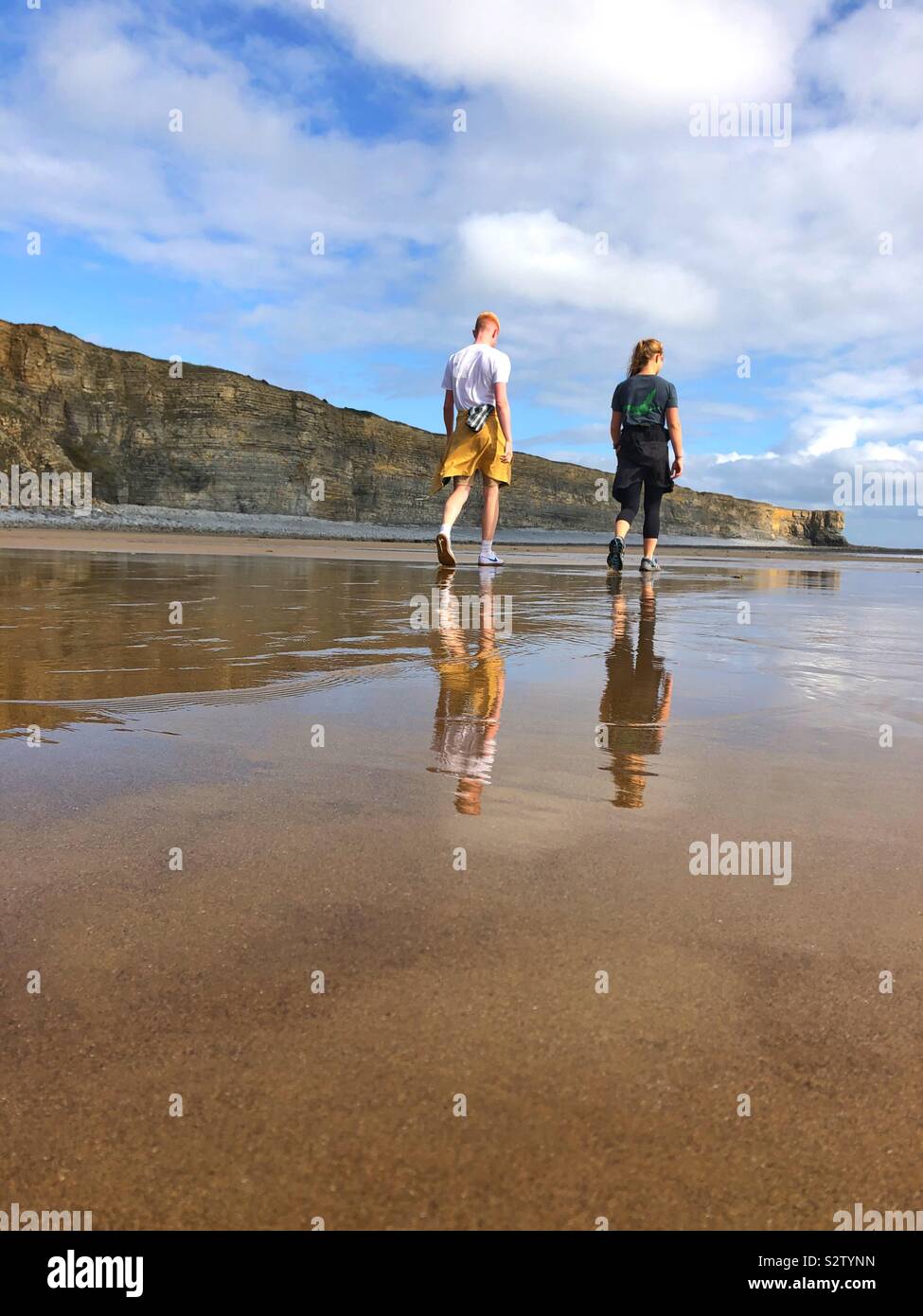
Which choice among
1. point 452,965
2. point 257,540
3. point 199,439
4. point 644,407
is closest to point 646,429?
point 644,407

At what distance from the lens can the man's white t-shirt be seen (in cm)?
759

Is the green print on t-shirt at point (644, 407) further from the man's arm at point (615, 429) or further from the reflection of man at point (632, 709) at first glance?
the reflection of man at point (632, 709)

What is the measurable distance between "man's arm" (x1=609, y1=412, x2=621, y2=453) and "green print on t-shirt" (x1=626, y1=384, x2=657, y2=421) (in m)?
0.18

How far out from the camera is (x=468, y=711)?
7.53 ft

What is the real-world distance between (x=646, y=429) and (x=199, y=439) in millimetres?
33005

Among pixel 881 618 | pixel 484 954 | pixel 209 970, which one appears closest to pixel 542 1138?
pixel 484 954

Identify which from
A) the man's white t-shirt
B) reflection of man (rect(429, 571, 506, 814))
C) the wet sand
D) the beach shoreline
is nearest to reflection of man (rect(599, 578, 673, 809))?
the wet sand

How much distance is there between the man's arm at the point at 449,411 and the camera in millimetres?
7852

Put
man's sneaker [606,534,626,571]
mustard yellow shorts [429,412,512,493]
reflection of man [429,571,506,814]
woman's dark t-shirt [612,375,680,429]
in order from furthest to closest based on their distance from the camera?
man's sneaker [606,534,626,571] → mustard yellow shorts [429,412,512,493] → woman's dark t-shirt [612,375,680,429] → reflection of man [429,571,506,814]

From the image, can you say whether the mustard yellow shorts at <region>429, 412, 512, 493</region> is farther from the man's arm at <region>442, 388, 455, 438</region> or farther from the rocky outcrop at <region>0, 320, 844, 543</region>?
the rocky outcrop at <region>0, 320, 844, 543</region>

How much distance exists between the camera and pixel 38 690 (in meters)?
2.41

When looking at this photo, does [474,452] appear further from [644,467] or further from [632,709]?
[632,709]

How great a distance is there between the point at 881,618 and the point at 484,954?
478cm
